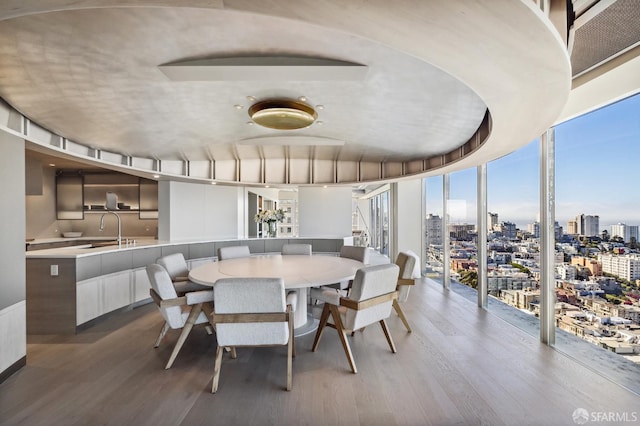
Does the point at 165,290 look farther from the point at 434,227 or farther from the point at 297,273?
the point at 434,227

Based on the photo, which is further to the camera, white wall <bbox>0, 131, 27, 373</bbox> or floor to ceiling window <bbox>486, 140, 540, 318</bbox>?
floor to ceiling window <bbox>486, 140, 540, 318</bbox>

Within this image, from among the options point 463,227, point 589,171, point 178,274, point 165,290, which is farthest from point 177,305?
point 463,227

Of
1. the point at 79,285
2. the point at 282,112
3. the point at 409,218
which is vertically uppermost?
the point at 282,112

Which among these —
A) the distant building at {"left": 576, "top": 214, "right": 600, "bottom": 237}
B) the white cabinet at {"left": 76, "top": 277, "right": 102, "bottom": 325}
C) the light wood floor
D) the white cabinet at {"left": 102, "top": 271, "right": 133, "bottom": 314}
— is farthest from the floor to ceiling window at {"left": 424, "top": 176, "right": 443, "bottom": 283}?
the white cabinet at {"left": 76, "top": 277, "right": 102, "bottom": 325}

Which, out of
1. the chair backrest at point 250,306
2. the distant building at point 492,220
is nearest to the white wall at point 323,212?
the distant building at point 492,220

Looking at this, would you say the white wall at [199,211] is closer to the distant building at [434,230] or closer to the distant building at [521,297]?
the distant building at [434,230]

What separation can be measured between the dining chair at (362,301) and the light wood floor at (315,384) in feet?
1.20

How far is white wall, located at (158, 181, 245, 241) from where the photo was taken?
591 centimetres

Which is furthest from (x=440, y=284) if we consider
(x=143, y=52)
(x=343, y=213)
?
(x=143, y=52)

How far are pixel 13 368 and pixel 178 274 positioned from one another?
155 cm

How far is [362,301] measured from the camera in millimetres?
2697

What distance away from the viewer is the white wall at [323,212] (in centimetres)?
695

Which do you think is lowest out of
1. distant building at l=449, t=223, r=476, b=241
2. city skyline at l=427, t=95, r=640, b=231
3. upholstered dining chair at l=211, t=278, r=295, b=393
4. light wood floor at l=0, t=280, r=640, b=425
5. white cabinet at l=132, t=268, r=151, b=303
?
light wood floor at l=0, t=280, r=640, b=425

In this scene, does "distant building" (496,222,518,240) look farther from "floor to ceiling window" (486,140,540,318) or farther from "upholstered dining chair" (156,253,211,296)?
"upholstered dining chair" (156,253,211,296)
